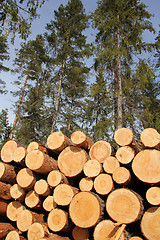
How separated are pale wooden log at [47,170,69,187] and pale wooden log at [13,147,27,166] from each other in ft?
2.34

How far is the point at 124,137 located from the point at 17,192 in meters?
2.46

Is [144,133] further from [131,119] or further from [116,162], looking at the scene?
[131,119]

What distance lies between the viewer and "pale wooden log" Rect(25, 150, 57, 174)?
3332 millimetres

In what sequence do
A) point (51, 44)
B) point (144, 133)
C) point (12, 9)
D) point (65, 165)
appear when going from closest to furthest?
1. point (144, 133)
2. point (65, 165)
3. point (12, 9)
4. point (51, 44)

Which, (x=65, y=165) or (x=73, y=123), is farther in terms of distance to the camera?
(x=73, y=123)

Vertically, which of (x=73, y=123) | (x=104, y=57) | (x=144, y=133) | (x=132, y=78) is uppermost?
(x=104, y=57)

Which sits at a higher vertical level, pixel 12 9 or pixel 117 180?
pixel 12 9

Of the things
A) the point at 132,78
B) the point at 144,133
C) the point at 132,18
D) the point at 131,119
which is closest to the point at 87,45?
the point at 132,18

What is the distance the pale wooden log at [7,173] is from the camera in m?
3.56

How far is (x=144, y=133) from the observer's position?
3.23 m

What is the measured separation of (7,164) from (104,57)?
24.1 feet

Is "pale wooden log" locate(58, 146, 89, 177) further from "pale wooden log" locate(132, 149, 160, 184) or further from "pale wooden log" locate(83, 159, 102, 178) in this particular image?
"pale wooden log" locate(132, 149, 160, 184)

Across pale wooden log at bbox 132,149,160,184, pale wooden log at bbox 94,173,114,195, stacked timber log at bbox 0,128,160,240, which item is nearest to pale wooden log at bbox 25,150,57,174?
stacked timber log at bbox 0,128,160,240

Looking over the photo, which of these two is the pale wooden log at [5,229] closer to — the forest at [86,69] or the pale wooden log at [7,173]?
the pale wooden log at [7,173]
